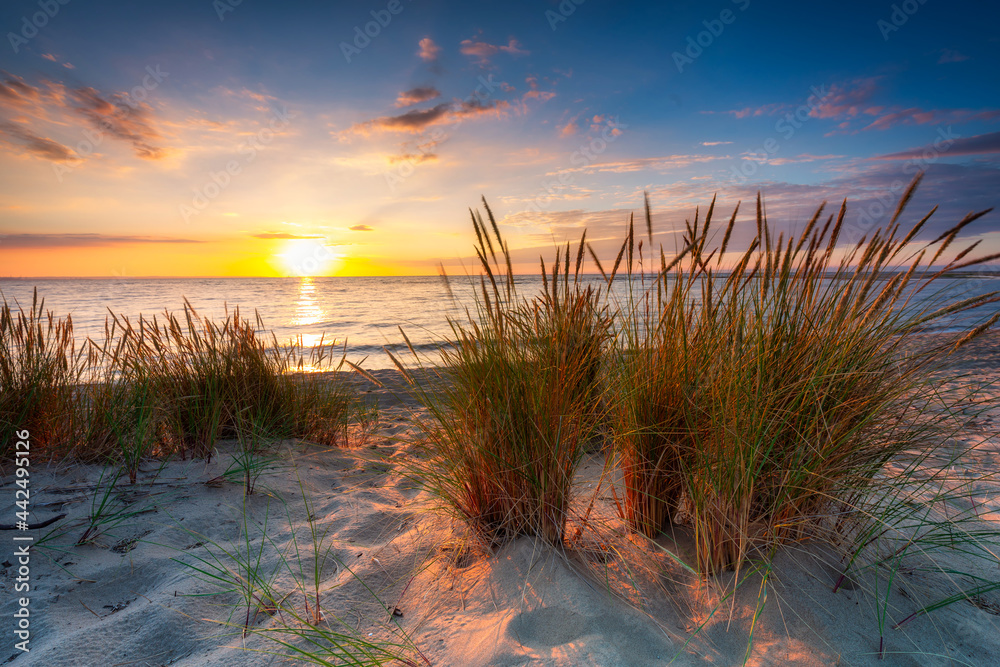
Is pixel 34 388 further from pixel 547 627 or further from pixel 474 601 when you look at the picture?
pixel 547 627

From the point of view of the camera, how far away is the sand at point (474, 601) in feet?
4.55

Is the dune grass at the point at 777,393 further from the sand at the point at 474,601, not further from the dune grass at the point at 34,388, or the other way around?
the dune grass at the point at 34,388

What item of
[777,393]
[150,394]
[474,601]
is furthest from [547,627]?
[150,394]

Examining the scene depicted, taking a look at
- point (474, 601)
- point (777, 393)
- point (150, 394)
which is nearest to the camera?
point (777, 393)

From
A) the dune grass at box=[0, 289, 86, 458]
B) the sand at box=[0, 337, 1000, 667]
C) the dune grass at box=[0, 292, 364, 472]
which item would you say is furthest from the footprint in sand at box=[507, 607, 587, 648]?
the dune grass at box=[0, 289, 86, 458]

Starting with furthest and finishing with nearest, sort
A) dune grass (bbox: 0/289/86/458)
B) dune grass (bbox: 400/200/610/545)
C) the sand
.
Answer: dune grass (bbox: 0/289/86/458) < dune grass (bbox: 400/200/610/545) < the sand

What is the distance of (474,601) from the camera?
64.3 inches

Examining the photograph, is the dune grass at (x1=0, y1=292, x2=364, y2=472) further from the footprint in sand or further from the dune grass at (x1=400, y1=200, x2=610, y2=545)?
the footprint in sand

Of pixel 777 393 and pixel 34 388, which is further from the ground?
pixel 777 393

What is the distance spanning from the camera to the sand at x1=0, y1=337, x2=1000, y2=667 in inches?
54.6

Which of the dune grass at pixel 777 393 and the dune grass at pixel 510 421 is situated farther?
the dune grass at pixel 510 421

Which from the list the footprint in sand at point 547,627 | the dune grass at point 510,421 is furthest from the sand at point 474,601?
the dune grass at point 510,421

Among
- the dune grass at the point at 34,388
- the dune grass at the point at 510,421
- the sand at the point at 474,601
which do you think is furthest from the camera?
the dune grass at the point at 34,388

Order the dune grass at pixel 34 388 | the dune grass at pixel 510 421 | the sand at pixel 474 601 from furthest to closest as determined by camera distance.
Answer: the dune grass at pixel 34 388 → the dune grass at pixel 510 421 → the sand at pixel 474 601
